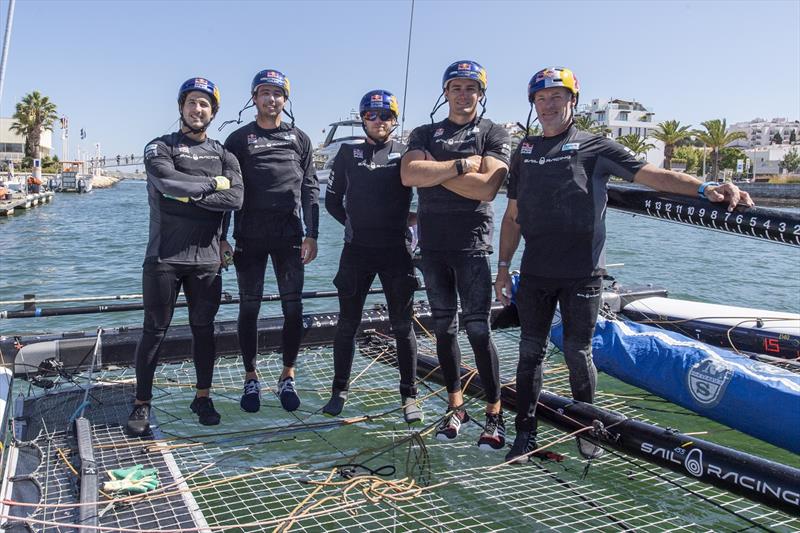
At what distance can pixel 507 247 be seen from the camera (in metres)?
3.99

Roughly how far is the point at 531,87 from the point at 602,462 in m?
2.46

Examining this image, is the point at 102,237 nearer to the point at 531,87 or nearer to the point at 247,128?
the point at 247,128

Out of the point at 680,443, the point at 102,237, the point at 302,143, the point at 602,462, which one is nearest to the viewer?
the point at 680,443

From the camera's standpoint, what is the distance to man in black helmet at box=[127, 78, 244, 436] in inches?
161

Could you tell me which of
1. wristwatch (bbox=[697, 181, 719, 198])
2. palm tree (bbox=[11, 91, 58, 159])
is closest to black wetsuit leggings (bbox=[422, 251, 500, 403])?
wristwatch (bbox=[697, 181, 719, 198])

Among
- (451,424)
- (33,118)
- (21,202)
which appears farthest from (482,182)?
(33,118)

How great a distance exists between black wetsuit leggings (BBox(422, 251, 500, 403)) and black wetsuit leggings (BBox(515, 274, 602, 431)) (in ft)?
0.70

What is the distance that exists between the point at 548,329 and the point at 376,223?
4.14 feet

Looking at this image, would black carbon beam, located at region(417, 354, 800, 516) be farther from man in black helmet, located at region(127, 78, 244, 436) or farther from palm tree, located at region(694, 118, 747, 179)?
palm tree, located at region(694, 118, 747, 179)

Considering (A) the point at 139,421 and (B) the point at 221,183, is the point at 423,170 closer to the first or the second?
(B) the point at 221,183

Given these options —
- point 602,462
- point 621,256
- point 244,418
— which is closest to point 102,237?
point 621,256

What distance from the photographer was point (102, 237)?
24.1 meters

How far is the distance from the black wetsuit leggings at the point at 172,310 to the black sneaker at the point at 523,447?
6.69 feet

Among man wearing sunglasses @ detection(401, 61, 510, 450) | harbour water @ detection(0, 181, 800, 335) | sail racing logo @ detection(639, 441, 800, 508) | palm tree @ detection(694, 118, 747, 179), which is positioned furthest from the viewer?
palm tree @ detection(694, 118, 747, 179)
